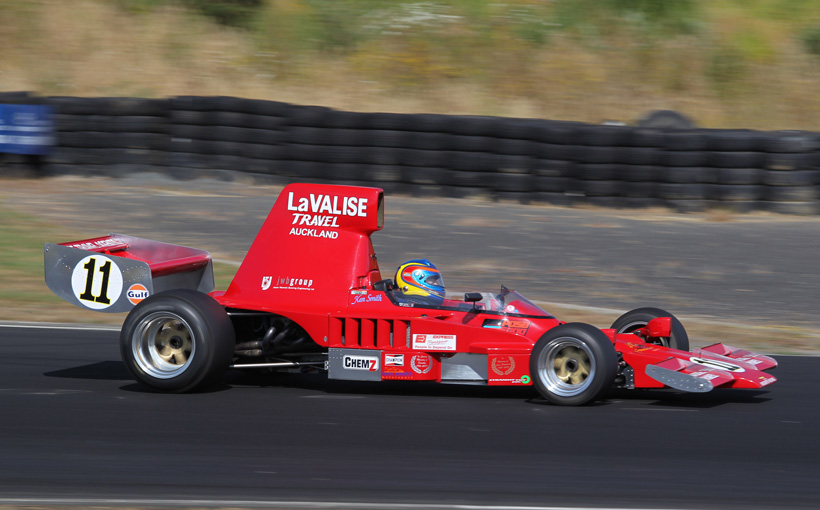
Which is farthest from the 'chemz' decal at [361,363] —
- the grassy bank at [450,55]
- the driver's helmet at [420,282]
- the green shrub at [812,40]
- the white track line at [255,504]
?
the green shrub at [812,40]

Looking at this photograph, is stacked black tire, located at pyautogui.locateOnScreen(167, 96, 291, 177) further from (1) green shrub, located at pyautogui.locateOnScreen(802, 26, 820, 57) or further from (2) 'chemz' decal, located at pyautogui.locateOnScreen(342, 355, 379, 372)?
(1) green shrub, located at pyautogui.locateOnScreen(802, 26, 820, 57)

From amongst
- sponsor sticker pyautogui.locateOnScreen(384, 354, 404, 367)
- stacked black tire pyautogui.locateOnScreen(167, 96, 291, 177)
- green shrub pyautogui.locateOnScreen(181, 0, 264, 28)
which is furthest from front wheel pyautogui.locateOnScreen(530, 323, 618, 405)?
green shrub pyautogui.locateOnScreen(181, 0, 264, 28)

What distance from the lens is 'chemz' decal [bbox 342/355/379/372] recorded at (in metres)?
6.54

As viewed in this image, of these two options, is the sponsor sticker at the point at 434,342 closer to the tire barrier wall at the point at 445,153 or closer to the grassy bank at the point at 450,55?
the tire barrier wall at the point at 445,153

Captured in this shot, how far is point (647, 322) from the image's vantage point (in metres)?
7.11

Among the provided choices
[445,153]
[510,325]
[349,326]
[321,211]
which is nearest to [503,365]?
[510,325]

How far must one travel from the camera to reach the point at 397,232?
13.4m

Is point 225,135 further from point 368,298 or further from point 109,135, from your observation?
point 368,298

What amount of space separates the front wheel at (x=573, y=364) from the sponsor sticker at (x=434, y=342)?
542mm

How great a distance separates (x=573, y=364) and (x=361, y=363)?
1.35 m

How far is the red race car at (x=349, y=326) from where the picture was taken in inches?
249

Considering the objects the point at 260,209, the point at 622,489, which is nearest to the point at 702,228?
the point at 260,209

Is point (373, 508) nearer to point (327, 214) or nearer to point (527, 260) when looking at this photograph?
point (327, 214)

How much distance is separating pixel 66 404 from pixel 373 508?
2.64 meters
